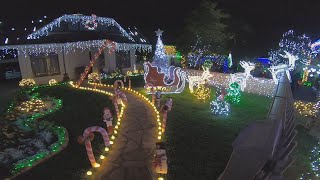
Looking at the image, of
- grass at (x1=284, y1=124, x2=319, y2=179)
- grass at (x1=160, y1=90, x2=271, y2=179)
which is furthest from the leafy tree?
grass at (x1=284, y1=124, x2=319, y2=179)

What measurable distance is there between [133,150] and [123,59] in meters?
18.1

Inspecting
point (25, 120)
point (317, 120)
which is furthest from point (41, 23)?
point (317, 120)

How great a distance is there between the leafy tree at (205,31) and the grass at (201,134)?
10.9m

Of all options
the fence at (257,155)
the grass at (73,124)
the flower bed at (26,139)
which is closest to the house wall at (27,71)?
the grass at (73,124)

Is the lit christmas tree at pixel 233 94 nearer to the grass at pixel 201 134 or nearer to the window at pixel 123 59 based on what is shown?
the grass at pixel 201 134

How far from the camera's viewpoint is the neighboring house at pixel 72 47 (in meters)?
20.7

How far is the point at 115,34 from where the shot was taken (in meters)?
25.0

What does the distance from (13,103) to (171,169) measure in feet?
34.5

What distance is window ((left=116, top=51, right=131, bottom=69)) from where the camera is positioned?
84.7 feet

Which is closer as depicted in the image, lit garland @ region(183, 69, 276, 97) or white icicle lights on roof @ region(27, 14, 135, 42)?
lit garland @ region(183, 69, 276, 97)

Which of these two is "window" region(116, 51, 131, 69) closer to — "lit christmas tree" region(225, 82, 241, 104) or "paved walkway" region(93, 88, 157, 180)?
"paved walkway" region(93, 88, 157, 180)

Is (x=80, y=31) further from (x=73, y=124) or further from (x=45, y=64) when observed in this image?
(x=73, y=124)

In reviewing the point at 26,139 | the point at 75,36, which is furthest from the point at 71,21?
the point at 26,139

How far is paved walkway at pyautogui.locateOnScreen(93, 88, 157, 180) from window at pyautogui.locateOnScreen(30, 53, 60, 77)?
471 inches
